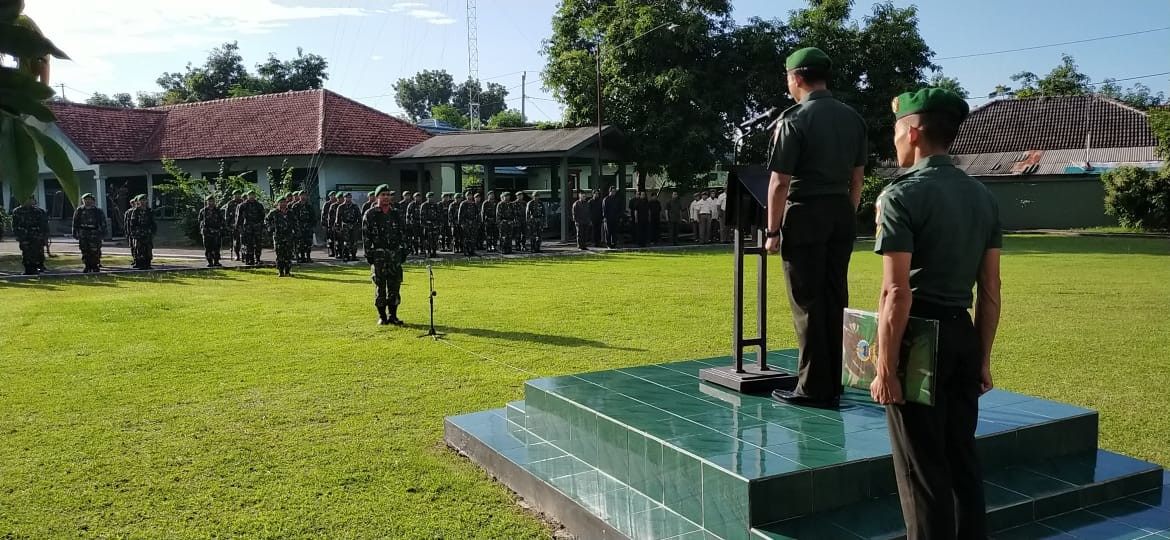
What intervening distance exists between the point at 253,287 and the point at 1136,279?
47.0 ft

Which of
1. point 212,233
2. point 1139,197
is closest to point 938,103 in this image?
point 212,233

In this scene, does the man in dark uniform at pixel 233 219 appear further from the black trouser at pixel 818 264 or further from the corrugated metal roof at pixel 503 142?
the black trouser at pixel 818 264

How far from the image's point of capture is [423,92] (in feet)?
302

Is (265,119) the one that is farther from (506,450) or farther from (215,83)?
(506,450)

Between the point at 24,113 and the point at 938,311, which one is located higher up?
the point at 24,113

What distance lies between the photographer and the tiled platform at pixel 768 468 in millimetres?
3426

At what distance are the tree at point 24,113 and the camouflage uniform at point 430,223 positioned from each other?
19.3 meters

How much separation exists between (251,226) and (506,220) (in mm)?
6263

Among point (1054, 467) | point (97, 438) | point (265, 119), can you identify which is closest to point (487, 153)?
point (265, 119)

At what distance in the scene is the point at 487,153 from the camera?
23.3m

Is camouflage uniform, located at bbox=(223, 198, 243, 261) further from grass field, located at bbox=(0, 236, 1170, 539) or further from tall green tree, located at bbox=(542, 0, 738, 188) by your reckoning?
tall green tree, located at bbox=(542, 0, 738, 188)

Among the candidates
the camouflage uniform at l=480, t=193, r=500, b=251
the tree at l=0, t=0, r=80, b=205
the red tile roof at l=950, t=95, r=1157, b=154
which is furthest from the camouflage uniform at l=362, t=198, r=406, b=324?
the red tile roof at l=950, t=95, r=1157, b=154

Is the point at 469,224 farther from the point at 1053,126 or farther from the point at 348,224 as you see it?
the point at 1053,126

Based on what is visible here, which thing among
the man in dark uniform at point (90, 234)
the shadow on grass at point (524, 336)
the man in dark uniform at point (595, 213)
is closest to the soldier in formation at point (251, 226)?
the man in dark uniform at point (90, 234)
